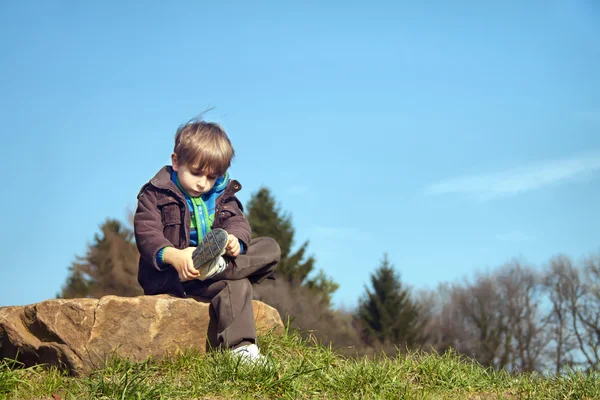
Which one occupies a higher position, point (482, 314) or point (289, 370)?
point (482, 314)

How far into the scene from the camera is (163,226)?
18.6ft

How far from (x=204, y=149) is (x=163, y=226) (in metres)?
0.79

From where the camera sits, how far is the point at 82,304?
202 inches

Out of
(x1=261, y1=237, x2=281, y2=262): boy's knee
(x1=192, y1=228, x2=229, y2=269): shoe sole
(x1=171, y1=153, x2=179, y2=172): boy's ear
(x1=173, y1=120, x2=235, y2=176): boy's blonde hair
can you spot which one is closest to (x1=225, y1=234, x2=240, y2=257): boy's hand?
(x1=192, y1=228, x2=229, y2=269): shoe sole

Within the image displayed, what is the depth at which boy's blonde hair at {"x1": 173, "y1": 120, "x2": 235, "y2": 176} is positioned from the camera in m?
5.57

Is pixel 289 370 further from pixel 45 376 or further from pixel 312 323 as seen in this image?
pixel 312 323

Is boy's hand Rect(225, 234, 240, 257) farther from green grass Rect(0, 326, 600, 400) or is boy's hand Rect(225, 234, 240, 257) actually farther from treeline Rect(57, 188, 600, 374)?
treeline Rect(57, 188, 600, 374)

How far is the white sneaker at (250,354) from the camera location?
4.93 m

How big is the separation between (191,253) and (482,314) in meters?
34.4

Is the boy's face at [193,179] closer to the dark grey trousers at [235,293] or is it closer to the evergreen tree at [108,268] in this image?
the dark grey trousers at [235,293]

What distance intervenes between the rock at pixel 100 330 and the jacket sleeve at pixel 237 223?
68cm

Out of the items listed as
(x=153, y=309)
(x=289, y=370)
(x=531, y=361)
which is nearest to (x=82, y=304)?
(x=153, y=309)

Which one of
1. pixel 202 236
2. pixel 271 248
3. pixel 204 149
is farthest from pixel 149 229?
pixel 271 248

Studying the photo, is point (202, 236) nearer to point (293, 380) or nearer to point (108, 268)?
point (293, 380)
